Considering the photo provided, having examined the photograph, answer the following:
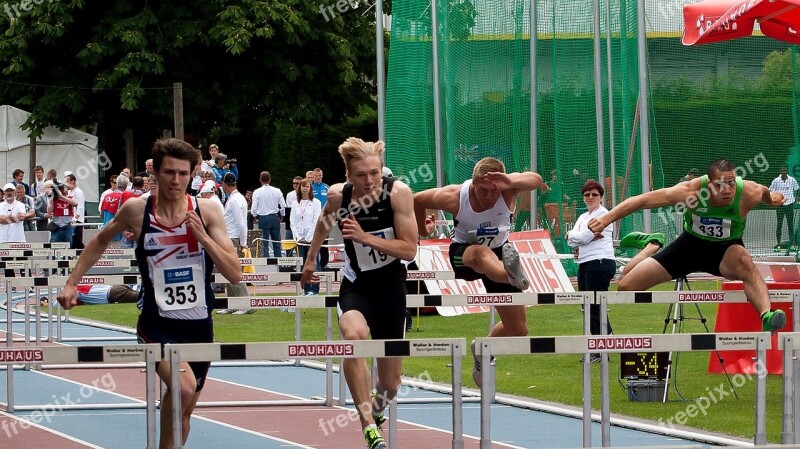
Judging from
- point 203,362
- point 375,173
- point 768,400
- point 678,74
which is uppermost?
point 678,74

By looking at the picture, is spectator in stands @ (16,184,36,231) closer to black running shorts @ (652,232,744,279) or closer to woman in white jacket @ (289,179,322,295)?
woman in white jacket @ (289,179,322,295)

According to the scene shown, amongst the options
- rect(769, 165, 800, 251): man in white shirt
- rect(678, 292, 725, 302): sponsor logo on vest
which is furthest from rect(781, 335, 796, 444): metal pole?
rect(769, 165, 800, 251): man in white shirt

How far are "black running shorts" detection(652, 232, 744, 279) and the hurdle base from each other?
893mm

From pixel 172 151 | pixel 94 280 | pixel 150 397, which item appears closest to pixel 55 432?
pixel 94 280

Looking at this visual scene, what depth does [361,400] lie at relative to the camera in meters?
8.16

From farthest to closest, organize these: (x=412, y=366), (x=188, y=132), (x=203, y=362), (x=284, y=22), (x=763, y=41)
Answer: (x=188, y=132) → (x=284, y=22) → (x=763, y=41) → (x=412, y=366) → (x=203, y=362)

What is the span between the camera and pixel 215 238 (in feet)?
23.7

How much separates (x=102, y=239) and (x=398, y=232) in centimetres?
181

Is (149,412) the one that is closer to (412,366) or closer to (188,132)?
(412,366)

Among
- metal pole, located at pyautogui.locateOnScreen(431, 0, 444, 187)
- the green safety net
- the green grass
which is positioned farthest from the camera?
metal pole, located at pyautogui.locateOnScreen(431, 0, 444, 187)

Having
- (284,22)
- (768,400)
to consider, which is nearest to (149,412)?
(768,400)

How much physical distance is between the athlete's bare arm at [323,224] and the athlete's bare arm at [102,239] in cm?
150

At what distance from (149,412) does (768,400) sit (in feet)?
20.8

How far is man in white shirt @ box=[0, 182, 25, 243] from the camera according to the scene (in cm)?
2511
